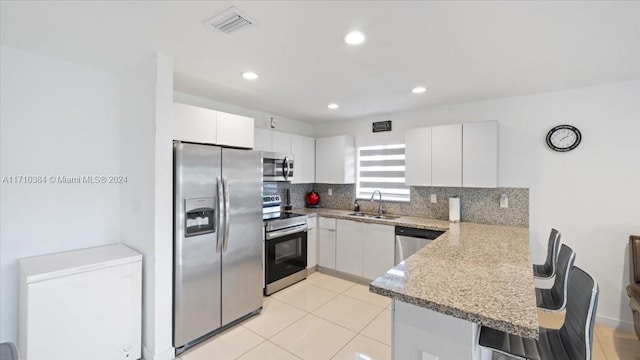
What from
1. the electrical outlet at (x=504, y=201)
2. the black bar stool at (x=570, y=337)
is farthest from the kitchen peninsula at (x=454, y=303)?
the electrical outlet at (x=504, y=201)

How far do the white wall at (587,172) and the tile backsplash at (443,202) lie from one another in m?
0.12

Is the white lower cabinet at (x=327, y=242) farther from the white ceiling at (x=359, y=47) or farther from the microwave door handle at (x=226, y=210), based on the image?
the white ceiling at (x=359, y=47)

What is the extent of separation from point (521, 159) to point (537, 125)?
1.29 feet

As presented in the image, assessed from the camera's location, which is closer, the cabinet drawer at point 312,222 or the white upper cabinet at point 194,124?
the white upper cabinet at point 194,124

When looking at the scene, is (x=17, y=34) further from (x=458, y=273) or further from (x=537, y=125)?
(x=537, y=125)

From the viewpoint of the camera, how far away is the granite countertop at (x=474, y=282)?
3.70 ft

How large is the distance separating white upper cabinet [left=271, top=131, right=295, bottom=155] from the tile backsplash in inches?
22.4

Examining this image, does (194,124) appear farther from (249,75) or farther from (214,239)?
(214,239)

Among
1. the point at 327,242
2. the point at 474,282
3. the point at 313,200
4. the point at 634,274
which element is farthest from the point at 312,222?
the point at 634,274

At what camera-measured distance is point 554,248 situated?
228 cm

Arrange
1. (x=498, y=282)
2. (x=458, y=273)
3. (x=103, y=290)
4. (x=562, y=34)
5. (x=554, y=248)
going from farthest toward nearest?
(x=554, y=248)
(x=103, y=290)
(x=562, y=34)
(x=458, y=273)
(x=498, y=282)

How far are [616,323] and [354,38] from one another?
3.62 meters

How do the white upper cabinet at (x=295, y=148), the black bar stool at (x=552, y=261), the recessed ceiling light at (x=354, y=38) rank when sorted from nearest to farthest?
the recessed ceiling light at (x=354, y=38)
the black bar stool at (x=552, y=261)
the white upper cabinet at (x=295, y=148)

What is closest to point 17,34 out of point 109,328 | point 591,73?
point 109,328
